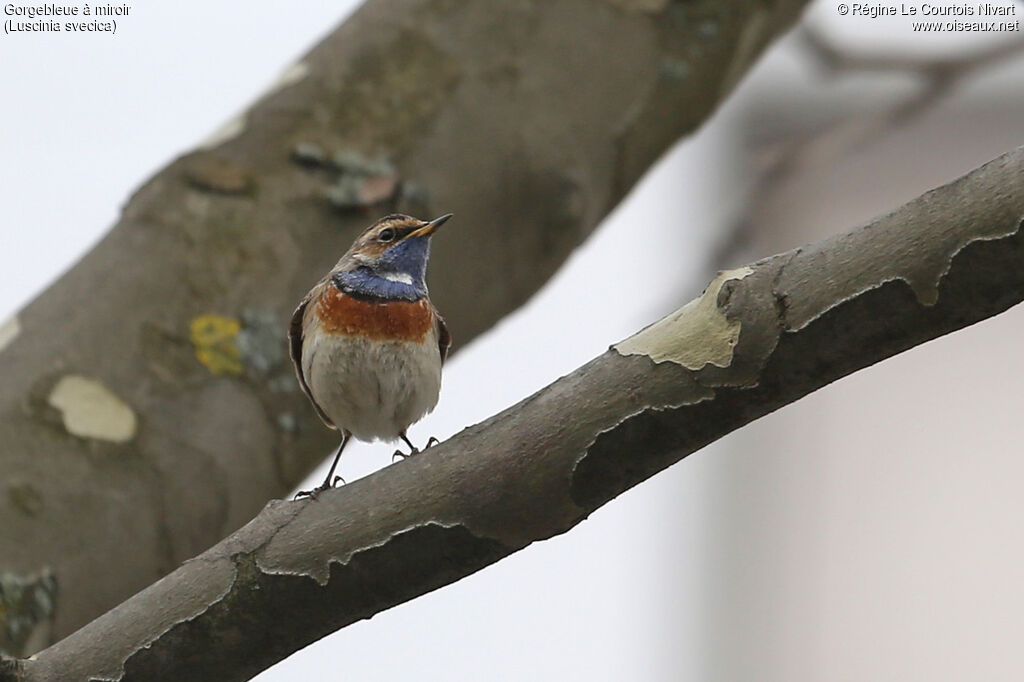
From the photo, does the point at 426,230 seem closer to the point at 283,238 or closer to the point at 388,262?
the point at 388,262

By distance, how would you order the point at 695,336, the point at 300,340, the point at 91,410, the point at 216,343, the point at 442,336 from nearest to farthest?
the point at 695,336 < the point at 91,410 < the point at 216,343 < the point at 300,340 < the point at 442,336

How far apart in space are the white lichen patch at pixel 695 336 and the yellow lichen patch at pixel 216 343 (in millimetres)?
2109

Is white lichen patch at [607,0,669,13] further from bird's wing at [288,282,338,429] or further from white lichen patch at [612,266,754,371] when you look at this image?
white lichen patch at [612,266,754,371]

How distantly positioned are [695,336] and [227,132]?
290cm

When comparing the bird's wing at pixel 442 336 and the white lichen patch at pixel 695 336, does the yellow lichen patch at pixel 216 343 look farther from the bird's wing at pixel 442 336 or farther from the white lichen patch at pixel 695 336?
the white lichen patch at pixel 695 336

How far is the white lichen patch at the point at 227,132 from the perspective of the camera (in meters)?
5.16

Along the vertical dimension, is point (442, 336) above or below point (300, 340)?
above

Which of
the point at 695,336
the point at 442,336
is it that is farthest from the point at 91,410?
the point at 695,336

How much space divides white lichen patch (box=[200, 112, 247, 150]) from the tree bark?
0.06ft

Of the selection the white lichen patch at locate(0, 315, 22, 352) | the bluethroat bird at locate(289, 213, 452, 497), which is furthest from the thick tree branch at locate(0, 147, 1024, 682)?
the white lichen patch at locate(0, 315, 22, 352)

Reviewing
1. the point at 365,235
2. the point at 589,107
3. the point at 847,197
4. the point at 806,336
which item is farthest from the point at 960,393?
the point at 806,336

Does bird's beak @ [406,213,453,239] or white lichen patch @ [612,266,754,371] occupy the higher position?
bird's beak @ [406,213,453,239]

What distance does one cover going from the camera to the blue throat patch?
4863mm

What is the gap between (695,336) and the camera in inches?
110
